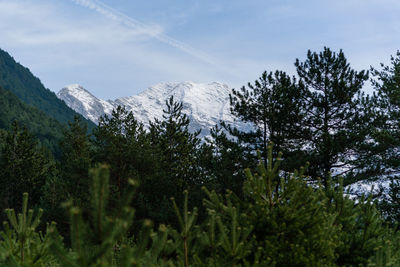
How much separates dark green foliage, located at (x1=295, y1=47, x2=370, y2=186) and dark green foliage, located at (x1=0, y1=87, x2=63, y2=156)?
90.0m

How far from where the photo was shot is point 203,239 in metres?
4.08

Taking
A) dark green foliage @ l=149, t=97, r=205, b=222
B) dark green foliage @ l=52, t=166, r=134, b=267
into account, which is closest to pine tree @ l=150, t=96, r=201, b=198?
dark green foliage @ l=149, t=97, r=205, b=222

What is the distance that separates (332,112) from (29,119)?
121 m

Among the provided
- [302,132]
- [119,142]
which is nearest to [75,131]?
[119,142]

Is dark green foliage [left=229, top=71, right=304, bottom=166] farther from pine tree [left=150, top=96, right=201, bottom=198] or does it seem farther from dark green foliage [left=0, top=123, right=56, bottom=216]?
dark green foliage [left=0, top=123, right=56, bottom=216]

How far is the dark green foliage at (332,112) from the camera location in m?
18.4

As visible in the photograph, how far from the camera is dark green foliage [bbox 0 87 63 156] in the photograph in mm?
109438

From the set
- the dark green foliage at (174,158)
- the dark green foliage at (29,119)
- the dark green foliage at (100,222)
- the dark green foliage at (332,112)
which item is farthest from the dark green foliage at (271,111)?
the dark green foliage at (29,119)

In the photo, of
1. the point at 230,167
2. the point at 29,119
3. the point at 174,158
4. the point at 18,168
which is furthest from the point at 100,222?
the point at 29,119

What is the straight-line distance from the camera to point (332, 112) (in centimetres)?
1961

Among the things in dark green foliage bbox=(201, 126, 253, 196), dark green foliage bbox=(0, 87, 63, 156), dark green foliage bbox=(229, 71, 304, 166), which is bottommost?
dark green foliage bbox=(201, 126, 253, 196)

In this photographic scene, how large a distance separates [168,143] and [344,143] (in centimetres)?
1205

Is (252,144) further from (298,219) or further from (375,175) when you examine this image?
(298,219)

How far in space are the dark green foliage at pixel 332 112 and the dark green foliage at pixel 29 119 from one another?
295 feet
